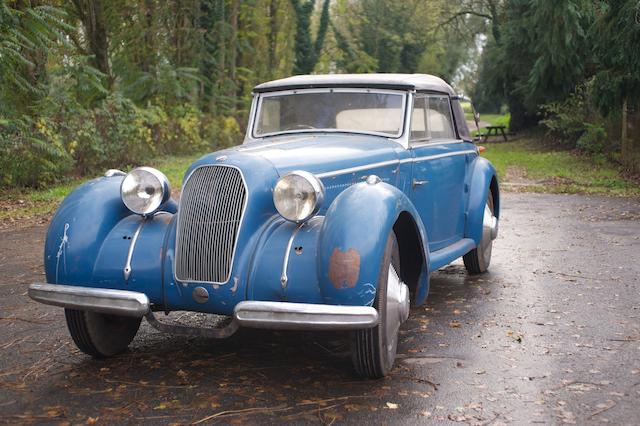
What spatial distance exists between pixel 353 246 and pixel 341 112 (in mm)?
2143

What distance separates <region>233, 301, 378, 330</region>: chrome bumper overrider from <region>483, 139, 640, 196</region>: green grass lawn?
12.1 m

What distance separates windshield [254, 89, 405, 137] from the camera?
5945 mm

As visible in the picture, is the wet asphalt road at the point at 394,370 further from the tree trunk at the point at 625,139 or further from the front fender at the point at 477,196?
the tree trunk at the point at 625,139

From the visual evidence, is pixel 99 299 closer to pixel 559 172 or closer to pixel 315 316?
pixel 315 316

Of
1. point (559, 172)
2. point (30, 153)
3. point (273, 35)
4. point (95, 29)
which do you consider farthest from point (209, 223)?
point (273, 35)

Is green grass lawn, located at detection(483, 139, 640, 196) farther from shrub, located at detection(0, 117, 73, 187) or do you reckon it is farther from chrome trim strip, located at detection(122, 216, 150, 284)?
→ chrome trim strip, located at detection(122, 216, 150, 284)

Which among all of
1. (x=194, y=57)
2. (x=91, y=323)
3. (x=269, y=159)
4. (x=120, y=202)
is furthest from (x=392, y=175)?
(x=194, y=57)

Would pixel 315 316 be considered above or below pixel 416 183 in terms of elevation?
below

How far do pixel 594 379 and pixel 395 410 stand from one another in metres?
1.26

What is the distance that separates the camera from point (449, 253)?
→ 6090 mm

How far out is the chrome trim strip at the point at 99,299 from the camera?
4199 mm

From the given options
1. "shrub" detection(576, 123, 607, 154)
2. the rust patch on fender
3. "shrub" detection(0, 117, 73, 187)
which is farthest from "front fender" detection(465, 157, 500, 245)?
"shrub" detection(576, 123, 607, 154)

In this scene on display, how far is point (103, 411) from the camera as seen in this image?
12.8ft

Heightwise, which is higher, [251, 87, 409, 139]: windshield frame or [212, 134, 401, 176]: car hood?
[251, 87, 409, 139]: windshield frame
